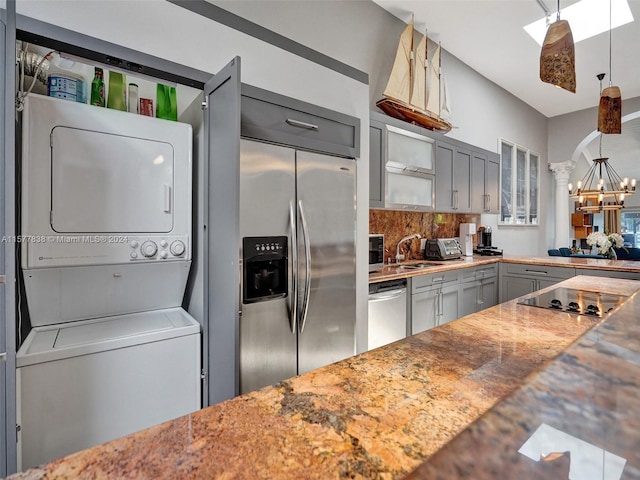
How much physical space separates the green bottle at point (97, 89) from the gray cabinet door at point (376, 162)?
1990mm

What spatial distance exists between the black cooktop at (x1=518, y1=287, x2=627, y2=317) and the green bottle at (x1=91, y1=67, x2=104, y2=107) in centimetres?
241

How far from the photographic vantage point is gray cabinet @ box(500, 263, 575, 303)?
12.3ft

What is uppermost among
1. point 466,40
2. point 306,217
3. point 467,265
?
point 466,40

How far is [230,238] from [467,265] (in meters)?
2.84

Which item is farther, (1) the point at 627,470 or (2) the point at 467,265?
(2) the point at 467,265

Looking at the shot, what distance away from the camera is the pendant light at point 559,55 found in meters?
1.46

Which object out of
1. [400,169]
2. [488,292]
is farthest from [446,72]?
[488,292]

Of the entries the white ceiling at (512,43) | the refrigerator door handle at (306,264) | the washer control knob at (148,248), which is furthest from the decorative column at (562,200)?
the washer control knob at (148,248)

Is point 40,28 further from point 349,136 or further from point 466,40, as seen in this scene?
point 466,40

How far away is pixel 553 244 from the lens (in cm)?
707

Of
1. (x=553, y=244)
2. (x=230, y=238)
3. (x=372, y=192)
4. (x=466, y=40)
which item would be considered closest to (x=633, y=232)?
(x=553, y=244)

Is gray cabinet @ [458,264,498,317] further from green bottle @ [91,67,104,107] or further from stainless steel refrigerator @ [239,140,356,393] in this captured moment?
green bottle @ [91,67,104,107]

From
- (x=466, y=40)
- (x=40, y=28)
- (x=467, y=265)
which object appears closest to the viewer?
(x=40, y=28)

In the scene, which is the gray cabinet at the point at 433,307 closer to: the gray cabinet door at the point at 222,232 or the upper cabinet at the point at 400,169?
the upper cabinet at the point at 400,169
